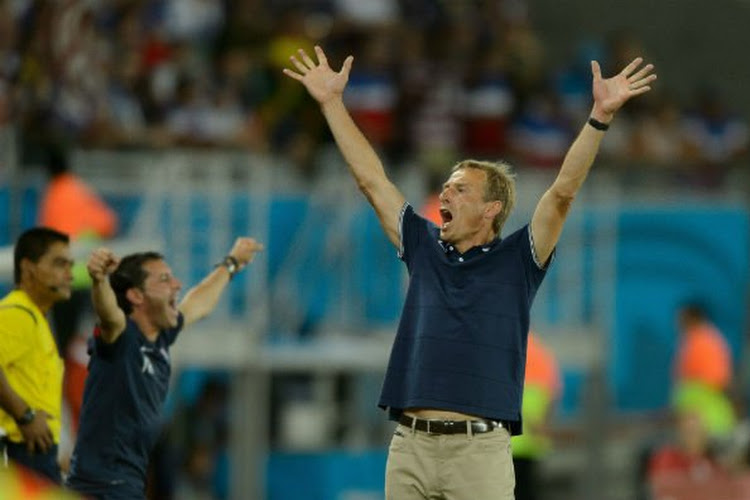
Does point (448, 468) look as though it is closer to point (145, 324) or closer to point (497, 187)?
point (497, 187)

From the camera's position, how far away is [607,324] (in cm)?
2025

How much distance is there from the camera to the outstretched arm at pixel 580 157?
8.67m

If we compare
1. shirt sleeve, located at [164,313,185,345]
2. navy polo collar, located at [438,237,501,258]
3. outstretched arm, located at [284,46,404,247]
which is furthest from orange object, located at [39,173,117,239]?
navy polo collar, located at [438,237,501,258]

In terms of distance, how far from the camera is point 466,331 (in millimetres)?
8797

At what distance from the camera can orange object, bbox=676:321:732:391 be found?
62.9 ft

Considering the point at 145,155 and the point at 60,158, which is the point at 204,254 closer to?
the point at 145,155

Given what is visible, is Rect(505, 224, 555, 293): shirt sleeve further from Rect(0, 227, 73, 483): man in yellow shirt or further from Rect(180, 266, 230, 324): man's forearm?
Rect(0, 227, 73, 483): man in yellow shirt

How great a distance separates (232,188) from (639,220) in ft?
15.3

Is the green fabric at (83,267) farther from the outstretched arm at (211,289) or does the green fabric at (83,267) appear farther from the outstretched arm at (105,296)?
the outstretched arm at (105,296)

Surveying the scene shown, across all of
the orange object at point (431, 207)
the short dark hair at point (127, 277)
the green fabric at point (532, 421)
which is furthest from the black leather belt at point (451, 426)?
the orange object at point (431, 207)

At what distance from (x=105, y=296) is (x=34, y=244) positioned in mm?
845

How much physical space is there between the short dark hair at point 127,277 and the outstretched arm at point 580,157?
2087 mm

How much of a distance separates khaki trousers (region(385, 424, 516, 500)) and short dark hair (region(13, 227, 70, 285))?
2.24 meters

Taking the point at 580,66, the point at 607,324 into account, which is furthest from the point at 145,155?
the point at 580,66
